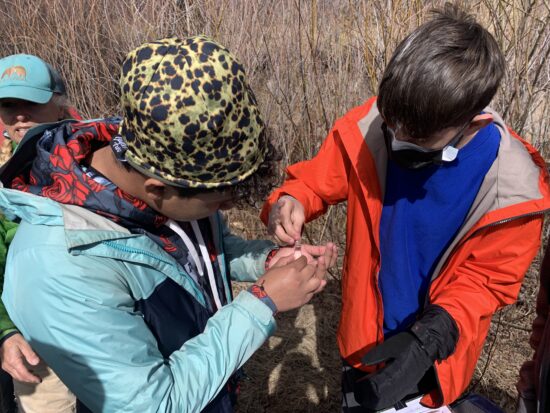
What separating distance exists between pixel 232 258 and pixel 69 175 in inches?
27.7

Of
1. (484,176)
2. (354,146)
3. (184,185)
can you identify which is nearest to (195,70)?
(184,185)

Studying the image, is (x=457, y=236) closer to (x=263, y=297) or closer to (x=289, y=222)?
(x=289, y=222)

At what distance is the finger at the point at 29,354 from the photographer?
1.23 metres

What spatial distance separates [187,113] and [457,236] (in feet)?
3.11

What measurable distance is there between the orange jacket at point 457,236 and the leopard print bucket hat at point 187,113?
627mm

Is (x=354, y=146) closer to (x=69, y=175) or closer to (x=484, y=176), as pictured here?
(x=484, y=176)

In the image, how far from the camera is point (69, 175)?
0.99 metres

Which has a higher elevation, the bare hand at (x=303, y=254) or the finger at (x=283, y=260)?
the finger at (x=283, y=260)

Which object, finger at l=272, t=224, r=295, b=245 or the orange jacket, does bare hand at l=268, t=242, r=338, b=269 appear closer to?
finger at l=272, t=224, r=295, b=245

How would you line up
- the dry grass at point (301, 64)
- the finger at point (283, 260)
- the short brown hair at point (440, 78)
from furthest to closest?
1. the dry grass at point (301, 64)
2. the finger at point (283, 260)
3. the short brown hair at point (440, 78)

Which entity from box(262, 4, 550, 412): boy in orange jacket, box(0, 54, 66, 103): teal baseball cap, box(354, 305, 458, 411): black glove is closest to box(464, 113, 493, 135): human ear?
box(262, 4, 550, 412): boy in orange jacket

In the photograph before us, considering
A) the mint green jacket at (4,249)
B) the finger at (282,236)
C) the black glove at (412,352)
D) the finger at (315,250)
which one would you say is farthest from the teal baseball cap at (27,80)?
the black glove at (412,352)

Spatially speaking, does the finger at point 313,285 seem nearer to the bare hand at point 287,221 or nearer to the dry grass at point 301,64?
the bare hand at point 287,221

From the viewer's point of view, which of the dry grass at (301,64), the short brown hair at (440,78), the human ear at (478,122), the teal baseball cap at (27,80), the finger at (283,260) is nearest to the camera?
the short brown hair at (440,78)
